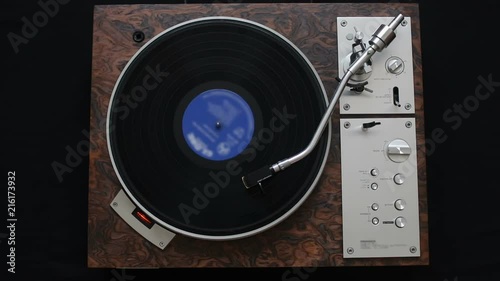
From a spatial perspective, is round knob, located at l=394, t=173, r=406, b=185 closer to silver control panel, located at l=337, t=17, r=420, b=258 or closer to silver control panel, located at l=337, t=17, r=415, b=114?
silver control panel, located at l=337, t=17, r=420, b=258

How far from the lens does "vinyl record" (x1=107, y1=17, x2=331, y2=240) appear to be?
91 cm

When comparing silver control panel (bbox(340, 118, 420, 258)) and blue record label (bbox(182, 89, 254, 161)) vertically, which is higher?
blue record label (bbox(182, 89, 254, 161))

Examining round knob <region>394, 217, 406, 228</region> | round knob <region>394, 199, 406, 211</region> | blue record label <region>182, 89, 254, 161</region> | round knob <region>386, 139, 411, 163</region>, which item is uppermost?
blue record label <region>182, 89, 254, 161</region>

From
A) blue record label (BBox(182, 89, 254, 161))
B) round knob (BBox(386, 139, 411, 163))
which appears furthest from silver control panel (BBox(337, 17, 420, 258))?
blue record label (BBox(182, 89, 254, 161))

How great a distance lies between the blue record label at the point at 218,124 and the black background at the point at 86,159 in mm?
309

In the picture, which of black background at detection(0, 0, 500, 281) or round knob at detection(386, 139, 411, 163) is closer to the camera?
round knob at detection(386, 139, 411, 163)

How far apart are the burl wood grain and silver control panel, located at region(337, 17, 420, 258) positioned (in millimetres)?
16

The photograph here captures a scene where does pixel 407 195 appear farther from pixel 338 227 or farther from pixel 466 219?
pixel 466 219

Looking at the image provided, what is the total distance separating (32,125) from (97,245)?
1.21 ft

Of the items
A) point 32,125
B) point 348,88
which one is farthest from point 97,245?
point 348,88

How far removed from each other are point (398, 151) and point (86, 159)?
2.13ft

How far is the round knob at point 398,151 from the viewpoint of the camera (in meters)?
0.96

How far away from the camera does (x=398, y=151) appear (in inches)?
37.7

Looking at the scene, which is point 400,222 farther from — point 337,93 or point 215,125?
point 215,125
